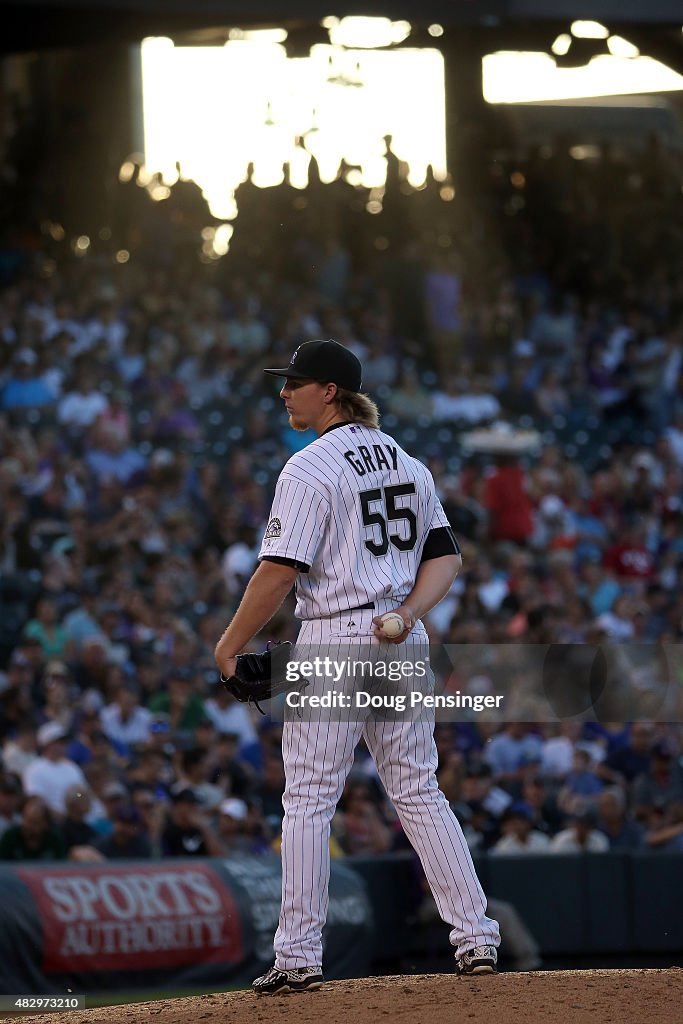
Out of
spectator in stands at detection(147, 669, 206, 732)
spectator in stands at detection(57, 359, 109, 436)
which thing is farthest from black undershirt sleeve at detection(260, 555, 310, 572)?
spectator in stands at detection(57, 359, 109, 436)

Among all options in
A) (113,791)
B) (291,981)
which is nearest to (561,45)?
(113,791)

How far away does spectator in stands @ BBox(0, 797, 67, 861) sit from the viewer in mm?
7820

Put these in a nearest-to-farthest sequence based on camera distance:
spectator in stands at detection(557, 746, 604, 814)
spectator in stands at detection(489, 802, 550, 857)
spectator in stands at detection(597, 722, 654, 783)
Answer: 1. spectator in stands at detection(489, 802, 550, 857)
2. spectator in stands at detection(557, 746, 604, 814)
3. spectator in stands at detection(597, 722, 654, 783)

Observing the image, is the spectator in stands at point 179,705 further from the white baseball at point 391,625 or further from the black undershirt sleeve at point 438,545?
the white baseball at point 391,625

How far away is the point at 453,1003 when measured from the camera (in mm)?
3951

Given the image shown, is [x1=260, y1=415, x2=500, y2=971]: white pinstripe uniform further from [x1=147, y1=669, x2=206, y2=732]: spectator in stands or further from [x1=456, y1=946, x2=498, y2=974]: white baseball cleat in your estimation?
[x1=147, y1=669, x2=206, y2=732]: spectator in stands

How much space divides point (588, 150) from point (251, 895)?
11986 mm

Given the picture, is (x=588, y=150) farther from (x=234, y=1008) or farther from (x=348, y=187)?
(x=234, y=1008)

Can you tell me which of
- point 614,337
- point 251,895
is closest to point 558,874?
point 251,895

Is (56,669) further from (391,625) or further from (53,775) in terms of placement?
(391,625)

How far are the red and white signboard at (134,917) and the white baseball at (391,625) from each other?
3.50 meters

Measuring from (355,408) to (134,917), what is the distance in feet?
12.0

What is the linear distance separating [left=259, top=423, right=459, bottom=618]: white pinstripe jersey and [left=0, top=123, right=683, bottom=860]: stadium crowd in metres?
4.23

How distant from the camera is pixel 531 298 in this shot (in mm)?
15719
